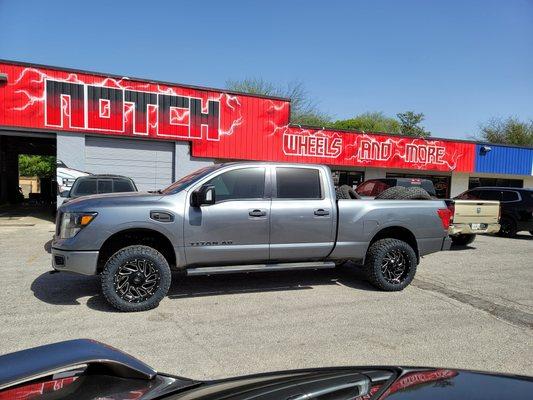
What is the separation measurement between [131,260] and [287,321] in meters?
2.13

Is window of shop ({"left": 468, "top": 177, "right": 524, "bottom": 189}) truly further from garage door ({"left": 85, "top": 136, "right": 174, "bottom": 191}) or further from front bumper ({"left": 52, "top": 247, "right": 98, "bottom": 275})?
front bumper ({"left": 52, "top": 247, "right": 98, "bottom": 275})

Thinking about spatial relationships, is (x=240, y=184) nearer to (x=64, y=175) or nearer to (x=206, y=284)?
(x=206, y=284)

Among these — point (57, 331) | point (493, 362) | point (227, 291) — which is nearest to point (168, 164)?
point (227, 291)

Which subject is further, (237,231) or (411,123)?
(411,123)

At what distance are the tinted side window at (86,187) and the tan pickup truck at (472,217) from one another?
9262 mm

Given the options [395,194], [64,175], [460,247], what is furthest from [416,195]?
[64,175]

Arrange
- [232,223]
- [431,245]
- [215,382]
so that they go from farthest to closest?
[431,245], [232,223], [215,382]

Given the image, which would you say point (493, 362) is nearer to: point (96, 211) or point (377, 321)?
point (377, 321)

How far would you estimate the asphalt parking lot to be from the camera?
4.36 metres

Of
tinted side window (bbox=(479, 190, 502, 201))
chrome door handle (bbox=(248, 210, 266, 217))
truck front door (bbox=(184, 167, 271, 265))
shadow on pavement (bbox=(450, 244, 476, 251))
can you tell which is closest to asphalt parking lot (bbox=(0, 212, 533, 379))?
truck front door (bbox=(184, 167, 271, 265))

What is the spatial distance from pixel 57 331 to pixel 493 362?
181 inches

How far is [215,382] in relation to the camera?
210 cm

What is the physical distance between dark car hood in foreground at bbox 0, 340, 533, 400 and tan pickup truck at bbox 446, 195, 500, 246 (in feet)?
35.4

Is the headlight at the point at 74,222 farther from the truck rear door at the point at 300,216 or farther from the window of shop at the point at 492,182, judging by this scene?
the window of shop at the point at 492,182
